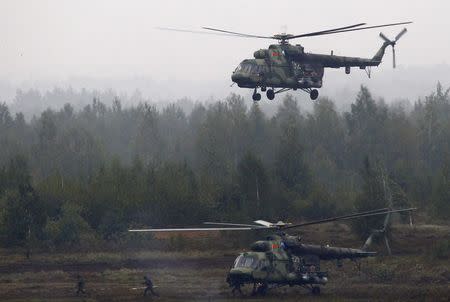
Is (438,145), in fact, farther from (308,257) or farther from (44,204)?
(308,257)

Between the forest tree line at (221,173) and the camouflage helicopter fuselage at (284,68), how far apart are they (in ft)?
28.2

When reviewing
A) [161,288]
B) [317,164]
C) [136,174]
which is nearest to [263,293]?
[161,288]

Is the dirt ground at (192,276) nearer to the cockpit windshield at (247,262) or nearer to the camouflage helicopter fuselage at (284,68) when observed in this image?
the cockpit windshield at (247,262)

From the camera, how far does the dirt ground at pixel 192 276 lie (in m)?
39.3

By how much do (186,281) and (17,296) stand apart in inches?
364

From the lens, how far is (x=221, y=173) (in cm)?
8862

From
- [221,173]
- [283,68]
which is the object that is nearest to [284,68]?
[283,68]

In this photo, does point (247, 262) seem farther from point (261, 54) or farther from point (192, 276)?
point (261, 54)

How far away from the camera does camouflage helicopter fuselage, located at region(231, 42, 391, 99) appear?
147 feet

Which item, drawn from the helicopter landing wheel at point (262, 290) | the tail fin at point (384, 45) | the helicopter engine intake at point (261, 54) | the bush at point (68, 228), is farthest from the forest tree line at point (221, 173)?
the helicopter landing wheel at point (262, 290)

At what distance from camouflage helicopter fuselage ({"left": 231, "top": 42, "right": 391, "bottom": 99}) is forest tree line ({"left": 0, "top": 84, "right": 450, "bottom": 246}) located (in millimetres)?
8590

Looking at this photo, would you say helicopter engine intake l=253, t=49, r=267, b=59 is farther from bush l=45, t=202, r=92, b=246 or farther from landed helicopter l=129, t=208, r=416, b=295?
bush l=45, t=202, r=92, b=246

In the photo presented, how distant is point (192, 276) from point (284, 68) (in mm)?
11788

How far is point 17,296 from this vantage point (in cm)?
3953
